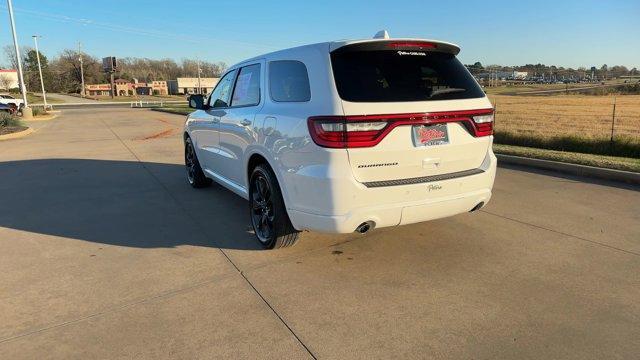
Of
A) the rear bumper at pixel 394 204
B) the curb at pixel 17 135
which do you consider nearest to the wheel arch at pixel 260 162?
the rear bumper at pixel 394 204

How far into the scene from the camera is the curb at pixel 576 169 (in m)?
6.86

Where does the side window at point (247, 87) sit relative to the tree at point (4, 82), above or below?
below

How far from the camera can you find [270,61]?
4523mm

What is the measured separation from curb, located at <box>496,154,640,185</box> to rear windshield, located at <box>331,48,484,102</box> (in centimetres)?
427

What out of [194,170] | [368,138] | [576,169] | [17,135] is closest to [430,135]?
[368,138]

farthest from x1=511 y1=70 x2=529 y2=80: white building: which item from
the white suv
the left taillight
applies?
the left taillight

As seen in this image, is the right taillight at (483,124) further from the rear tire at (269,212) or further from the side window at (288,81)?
the rear tire at (269,212)

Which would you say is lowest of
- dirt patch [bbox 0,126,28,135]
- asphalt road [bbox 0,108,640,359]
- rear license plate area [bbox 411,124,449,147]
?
asphalt road [bbox 0,108,640,359]

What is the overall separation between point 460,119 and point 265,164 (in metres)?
1.80

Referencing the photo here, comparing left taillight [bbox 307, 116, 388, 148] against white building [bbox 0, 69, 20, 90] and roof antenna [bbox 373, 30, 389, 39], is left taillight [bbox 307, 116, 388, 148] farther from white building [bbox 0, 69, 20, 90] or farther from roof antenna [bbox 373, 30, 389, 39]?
white building [bbox 0, 69, 20, 90]

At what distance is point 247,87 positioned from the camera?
4980 mm

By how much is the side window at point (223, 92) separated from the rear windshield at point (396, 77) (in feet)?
7.25

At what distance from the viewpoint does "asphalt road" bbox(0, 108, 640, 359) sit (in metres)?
2.88

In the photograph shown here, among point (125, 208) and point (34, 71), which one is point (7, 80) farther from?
point (125, 208)
